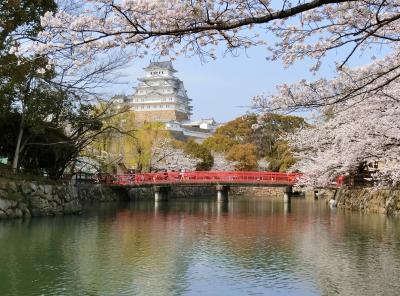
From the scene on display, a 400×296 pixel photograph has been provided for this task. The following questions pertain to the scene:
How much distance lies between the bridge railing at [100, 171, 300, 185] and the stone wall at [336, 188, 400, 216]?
12.8ft

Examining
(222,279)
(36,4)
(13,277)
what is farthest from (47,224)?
(222,279)

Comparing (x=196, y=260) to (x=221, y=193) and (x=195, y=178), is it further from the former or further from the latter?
(x=221, y=193)

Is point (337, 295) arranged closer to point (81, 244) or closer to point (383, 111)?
point (383, 111)

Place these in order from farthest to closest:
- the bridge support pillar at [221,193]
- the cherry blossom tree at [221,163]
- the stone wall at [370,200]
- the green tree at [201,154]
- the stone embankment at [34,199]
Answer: the cherry blossom tree at [221,163] → the green tree at [201,154] → the bridge support pillar at [221,193] → the stone wall at [370,200] → the stone embankment at [34,199]

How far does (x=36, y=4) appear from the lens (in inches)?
478

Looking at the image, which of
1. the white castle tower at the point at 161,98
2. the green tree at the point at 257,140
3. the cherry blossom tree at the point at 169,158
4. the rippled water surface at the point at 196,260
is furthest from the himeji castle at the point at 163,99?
the rippled water surface at the point at 196,260

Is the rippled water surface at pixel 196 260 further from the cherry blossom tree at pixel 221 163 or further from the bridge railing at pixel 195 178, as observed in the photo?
the cherry blossom tree at pixel 221 163

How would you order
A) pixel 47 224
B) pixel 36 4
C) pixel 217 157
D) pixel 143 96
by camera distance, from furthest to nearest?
pixel 143 96 < pixel 217 157 < pixel 47 224 < pixel 36 4

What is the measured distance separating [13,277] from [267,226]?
8741mm

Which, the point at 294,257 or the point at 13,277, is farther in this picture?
the point at 294,257

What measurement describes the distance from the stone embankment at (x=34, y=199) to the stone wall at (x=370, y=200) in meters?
10.2

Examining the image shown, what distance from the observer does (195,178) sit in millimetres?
27672

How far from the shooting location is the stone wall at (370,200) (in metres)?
17.9

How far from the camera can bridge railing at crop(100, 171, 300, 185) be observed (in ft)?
88.6
